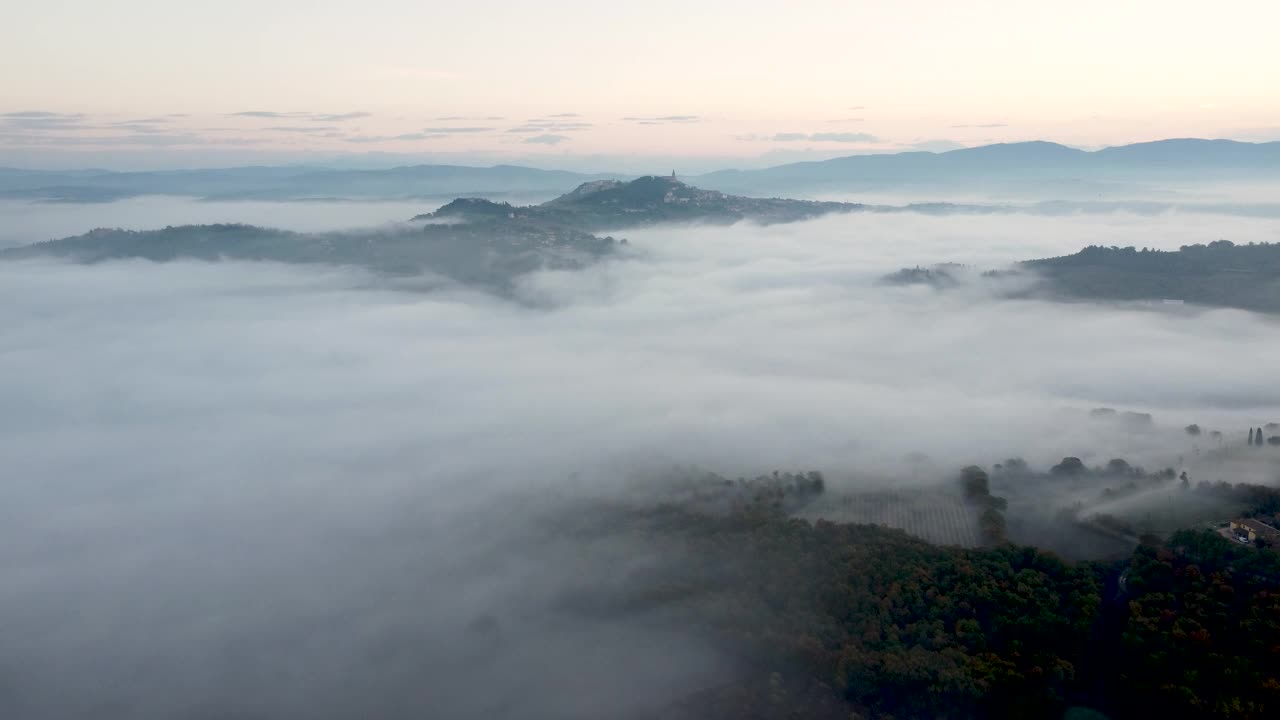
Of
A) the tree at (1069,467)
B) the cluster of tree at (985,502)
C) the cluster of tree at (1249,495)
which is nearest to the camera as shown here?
the cluster of tree at (1249,495)

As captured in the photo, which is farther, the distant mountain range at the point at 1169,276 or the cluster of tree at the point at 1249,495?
the distant mountain range at the point at 1169,276

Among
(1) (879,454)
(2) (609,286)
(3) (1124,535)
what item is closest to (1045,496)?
(3) (1124,535)

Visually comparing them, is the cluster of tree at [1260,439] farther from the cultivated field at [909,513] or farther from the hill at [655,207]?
the hill at [655,207]

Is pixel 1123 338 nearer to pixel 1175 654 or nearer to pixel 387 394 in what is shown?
pixel 1175 654

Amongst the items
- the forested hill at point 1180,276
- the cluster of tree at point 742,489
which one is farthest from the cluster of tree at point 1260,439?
the forested hill at point 1180,276

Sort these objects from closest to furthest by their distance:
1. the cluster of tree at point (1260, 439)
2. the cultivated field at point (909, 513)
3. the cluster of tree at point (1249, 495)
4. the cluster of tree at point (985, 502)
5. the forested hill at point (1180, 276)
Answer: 1. the cluster of tree at point (1249, 495)
2. the cluster of tree at point (985, 502)
3. the cultivated field at point (909, 513)
4. the cluster of tree at point (1260, 439)
5. the forested hill at point (1180, 276)

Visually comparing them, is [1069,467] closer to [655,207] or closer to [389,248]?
[389,248]
